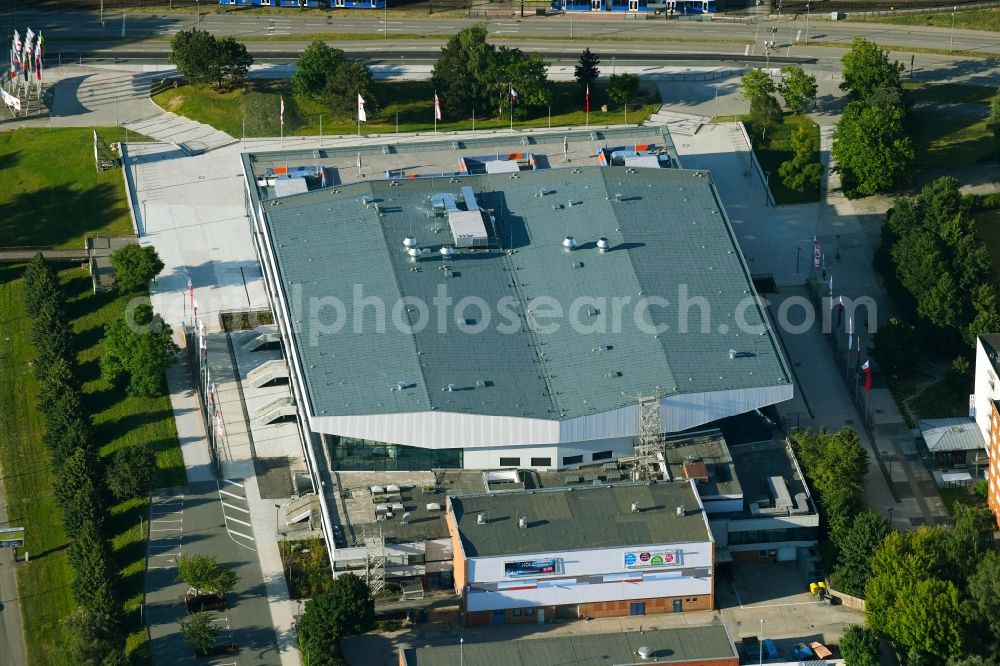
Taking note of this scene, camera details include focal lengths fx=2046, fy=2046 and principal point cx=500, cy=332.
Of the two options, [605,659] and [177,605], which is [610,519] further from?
[177,605]

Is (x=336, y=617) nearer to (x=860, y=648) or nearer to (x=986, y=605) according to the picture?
(x=860, y=648)

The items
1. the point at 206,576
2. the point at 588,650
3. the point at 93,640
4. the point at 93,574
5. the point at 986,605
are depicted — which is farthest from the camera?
the point at 206,576

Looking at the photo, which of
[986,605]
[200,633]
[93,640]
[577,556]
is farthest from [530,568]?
[986,605]

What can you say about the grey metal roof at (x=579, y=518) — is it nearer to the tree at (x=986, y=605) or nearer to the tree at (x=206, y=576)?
the tree at (x=206, y=576)

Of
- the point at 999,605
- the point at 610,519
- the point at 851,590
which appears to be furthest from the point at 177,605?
the point at 999,605

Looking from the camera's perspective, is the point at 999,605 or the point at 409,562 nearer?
the point at 999,605

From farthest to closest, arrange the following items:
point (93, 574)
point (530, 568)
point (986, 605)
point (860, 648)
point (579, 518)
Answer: point (579, 518) < point (93, 574) < point (530, 568) < point (986, 605) < point (860, 648)

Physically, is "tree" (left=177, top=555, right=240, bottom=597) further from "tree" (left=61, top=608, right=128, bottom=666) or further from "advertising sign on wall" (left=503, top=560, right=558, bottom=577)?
"advertising sign on wall" (left=503, top=560, right=558, bottom=577)

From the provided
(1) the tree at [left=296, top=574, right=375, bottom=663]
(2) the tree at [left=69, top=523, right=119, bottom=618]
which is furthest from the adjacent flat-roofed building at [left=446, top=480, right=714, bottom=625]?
(2) the tree at [left=69, top=523, right=119, bottom=618]
